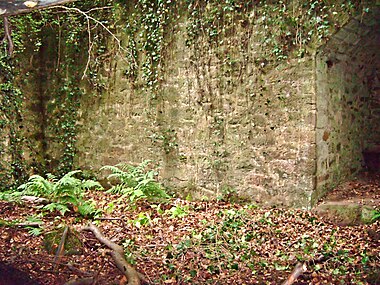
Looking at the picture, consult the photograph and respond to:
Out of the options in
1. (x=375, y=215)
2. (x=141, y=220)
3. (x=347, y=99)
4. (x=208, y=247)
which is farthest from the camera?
(x=347, y=99)

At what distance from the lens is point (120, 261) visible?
12.6ft

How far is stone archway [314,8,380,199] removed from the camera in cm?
595

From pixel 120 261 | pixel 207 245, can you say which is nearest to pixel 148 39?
pixel 207 245

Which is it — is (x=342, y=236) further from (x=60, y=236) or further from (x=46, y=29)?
(x=46, y=29)

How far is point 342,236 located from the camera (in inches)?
201

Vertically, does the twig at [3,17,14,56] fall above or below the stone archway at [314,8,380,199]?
above

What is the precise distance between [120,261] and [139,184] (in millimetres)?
2795

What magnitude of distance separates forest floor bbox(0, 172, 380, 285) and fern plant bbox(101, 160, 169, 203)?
227mm

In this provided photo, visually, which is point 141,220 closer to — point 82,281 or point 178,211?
point 178,211

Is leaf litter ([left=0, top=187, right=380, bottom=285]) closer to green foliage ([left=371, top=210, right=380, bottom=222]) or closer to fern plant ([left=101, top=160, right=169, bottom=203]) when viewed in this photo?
green foliage ([left=371, top=210, right=380, bottom=222])

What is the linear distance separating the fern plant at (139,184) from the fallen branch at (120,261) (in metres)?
1.81

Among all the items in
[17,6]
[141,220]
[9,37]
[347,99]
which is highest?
[9,37]

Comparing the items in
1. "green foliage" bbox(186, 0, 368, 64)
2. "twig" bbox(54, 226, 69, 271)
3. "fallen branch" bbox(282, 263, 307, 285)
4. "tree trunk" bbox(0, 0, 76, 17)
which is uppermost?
"green foliage" bbox(186, 0, 368, 64)

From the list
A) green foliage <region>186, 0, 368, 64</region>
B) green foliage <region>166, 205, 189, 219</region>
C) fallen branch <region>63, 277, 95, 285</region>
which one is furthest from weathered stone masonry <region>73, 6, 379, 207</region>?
fallen branch <region>63, 277, 95, 285</region>
